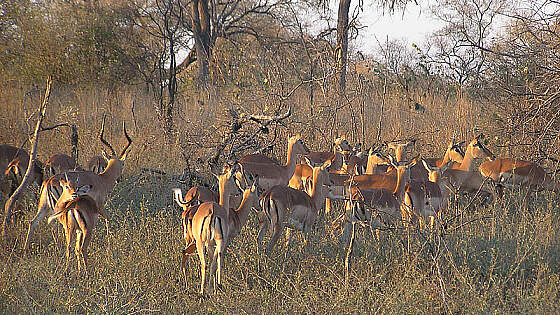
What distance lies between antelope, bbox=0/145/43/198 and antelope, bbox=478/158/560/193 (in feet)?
15.9

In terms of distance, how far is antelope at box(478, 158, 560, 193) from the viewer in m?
6.26

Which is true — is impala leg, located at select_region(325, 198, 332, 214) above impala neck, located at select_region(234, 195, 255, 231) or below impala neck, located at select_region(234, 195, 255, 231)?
below

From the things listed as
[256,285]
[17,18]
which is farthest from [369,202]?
[17,18]

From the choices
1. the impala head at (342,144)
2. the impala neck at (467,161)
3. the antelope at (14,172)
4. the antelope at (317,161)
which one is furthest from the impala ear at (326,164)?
the antelope at (14,172)

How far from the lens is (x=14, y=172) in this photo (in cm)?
593

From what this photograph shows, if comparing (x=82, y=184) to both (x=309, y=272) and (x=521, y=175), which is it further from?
(x=521, y=175)

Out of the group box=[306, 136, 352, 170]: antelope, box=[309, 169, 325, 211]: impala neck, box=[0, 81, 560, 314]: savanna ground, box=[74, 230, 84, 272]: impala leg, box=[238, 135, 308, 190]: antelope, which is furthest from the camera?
box=[306, 136, 352, 170]: antelope

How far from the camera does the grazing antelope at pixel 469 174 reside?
651 cm

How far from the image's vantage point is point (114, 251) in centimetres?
437

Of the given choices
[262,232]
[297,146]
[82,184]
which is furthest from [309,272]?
[297,146]

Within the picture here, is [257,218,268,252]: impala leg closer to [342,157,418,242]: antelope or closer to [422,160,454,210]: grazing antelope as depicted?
[342,157,418,242]: antelope

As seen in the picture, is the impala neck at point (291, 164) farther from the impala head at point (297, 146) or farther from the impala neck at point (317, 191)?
the impala neck at point (317, 191)

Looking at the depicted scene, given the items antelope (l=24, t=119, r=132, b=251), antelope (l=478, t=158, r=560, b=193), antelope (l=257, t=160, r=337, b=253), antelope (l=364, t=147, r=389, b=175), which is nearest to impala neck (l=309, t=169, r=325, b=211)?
antelope (l=257, t=160, r=337, b=253)

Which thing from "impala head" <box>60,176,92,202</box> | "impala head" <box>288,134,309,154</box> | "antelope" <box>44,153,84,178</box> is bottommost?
"impala head" <box>60,176,92,202</box>
